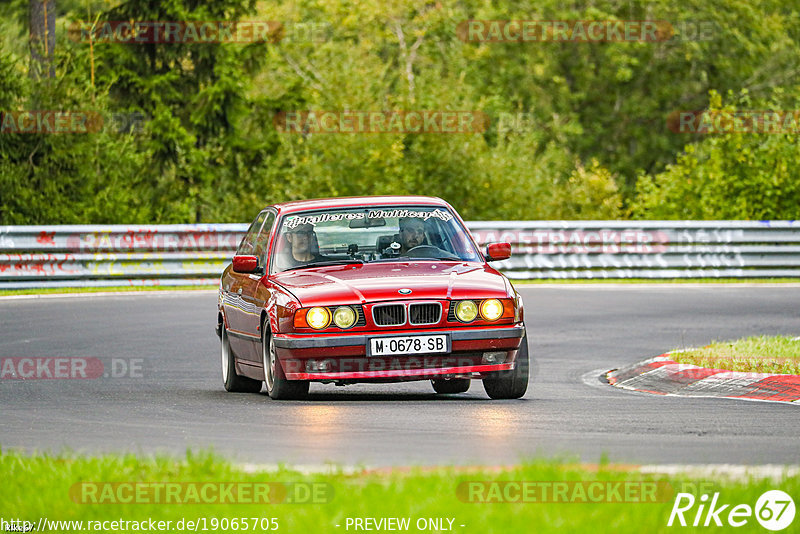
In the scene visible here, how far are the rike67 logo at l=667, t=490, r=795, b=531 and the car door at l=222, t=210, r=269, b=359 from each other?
261 inches

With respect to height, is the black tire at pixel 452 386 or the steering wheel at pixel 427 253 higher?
the steering wheel at pixel 427 253

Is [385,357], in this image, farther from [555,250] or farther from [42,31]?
[42,31]

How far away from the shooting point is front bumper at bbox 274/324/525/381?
37.9 feet

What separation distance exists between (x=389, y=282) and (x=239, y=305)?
2083mm

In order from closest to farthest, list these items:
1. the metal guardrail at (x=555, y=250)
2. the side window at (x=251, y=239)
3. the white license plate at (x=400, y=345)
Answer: the white license plate at (x=400, y=345) < the side window at (x=251, y=239) < the metal guardrail at (x=555, y=250)

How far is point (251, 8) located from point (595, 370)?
91.6 feet

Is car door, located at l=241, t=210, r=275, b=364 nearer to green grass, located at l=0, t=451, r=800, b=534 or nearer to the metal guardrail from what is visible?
green grass, located at l=0, t=451, r=800, b=534

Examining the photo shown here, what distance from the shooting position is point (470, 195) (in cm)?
3797

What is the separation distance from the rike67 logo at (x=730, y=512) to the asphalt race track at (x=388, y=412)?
4.80 ft

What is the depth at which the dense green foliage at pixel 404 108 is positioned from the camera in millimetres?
32531

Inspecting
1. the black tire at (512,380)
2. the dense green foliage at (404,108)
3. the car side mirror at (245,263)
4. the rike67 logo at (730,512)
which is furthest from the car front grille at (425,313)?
the dense green foliage at (404,108)

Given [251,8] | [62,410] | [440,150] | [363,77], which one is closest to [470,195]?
[440,150]

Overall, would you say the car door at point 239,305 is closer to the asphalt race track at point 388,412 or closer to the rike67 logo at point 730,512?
the asphalt race track at point 388,412

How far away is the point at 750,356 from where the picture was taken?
47.4ft
